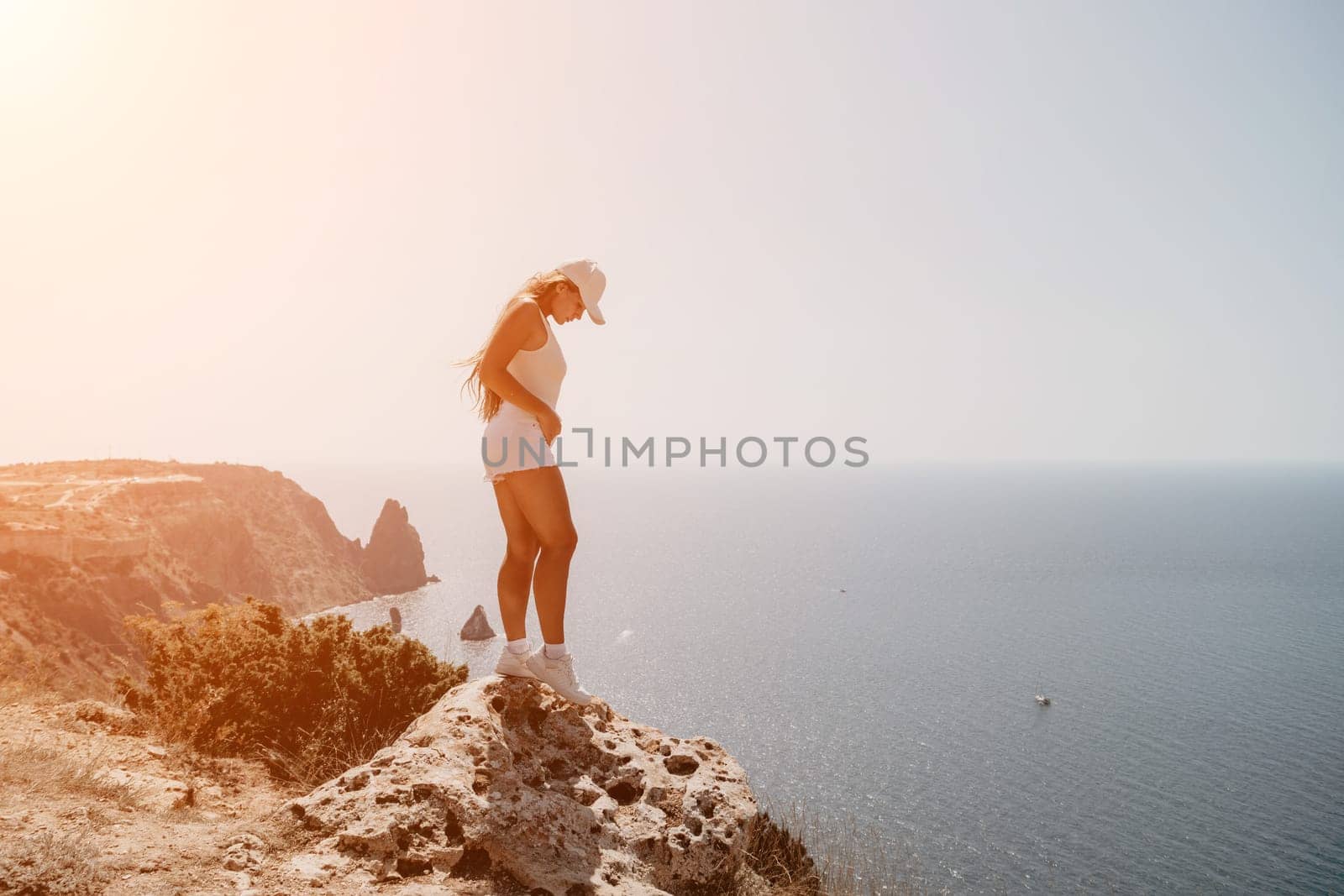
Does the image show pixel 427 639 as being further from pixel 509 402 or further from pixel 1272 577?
pixel 1272 577

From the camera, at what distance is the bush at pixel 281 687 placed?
6.98 meters

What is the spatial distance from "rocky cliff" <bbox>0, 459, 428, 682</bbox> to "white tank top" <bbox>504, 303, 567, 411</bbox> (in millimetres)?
14931

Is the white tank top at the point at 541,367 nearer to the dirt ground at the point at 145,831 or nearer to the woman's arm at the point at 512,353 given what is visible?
the woman's arm at the point at 512,353

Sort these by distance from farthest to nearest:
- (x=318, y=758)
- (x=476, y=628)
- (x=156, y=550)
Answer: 1. (x=476, y=628)
2. (x=156, y=550)
3. (x=318, y=758)

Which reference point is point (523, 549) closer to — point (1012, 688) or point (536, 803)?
point (536, 803)

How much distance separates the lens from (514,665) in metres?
5.37

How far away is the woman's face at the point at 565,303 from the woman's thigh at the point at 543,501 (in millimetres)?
1090

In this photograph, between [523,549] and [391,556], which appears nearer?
[523,549]

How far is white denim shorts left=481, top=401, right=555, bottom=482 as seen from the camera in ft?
15.6

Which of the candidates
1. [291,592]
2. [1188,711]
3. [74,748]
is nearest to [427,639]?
[291,592]

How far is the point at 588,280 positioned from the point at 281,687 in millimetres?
6276

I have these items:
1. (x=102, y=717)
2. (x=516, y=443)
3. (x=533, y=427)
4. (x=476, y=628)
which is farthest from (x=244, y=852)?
(x=476, y=628)

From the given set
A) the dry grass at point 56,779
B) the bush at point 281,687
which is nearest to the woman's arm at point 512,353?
the dry grass at point 56,779

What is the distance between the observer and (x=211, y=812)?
510 cm
